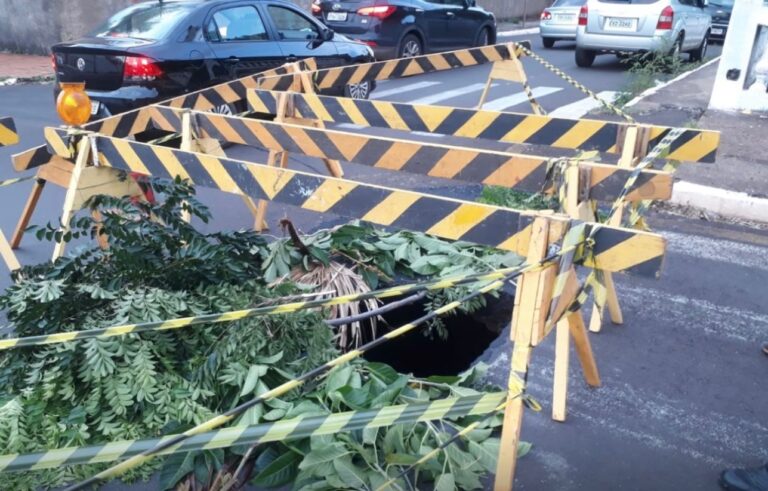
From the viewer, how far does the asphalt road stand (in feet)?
10.3

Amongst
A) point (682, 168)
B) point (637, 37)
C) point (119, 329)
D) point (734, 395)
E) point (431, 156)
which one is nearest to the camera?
point (119, 329)

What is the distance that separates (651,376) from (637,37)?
12.5 metres

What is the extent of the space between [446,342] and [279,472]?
6.06 ft

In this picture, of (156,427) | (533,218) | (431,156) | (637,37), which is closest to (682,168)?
(431,156)

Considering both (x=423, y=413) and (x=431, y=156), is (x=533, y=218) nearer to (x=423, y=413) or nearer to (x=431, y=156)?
(x=423, y=413)

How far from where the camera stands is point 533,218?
7.72 ft

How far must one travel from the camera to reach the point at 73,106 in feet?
12.0

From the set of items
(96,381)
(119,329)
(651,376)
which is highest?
(119,329)

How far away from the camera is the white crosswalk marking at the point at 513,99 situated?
1121cm

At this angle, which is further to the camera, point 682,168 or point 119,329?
point 682,168

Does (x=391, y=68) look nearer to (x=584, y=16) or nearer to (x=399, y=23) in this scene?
(x=399, y=23)

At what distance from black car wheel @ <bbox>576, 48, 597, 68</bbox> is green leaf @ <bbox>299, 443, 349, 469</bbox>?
1439cm

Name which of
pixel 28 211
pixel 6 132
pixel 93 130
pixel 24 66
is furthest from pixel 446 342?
pixel 24 66

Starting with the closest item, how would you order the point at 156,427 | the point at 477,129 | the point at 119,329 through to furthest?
the point at 119,329
the point at 156,427
the point at 477,129
